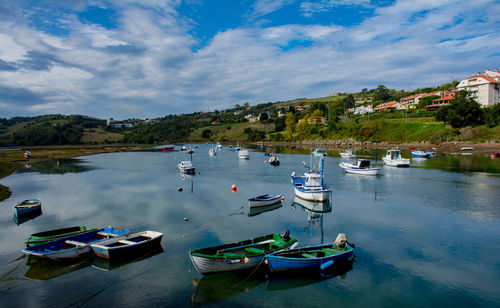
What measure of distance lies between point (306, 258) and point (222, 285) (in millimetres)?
4659

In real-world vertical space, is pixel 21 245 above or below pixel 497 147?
below

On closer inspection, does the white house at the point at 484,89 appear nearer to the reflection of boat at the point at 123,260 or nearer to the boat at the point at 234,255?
the boat at the point at 234,255

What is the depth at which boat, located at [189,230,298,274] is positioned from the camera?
51.3ft

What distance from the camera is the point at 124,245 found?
18.3 m

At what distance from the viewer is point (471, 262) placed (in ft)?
57.3

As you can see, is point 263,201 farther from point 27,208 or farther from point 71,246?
point 27,208

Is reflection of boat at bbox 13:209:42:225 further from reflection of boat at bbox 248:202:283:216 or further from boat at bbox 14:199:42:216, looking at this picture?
reflection of boat at bbox 248:202:283:216

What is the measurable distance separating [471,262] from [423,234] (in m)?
4.48

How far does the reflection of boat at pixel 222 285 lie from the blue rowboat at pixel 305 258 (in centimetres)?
117

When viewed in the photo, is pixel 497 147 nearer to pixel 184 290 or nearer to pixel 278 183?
pixel 278 183

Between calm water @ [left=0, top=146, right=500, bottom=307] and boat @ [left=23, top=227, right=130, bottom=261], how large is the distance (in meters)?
0.65

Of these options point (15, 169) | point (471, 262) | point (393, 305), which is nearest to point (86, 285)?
point (393, 305)

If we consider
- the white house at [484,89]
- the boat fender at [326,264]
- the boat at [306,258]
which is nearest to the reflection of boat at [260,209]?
the boat at [306,258]

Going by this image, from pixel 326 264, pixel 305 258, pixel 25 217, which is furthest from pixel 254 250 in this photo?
pixel 25 217
